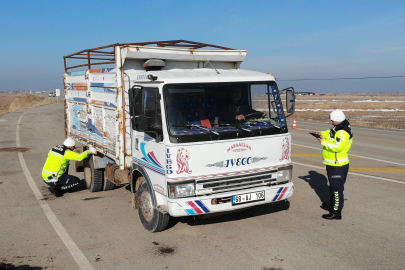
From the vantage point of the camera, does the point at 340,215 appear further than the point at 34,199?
No

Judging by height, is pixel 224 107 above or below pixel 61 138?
above

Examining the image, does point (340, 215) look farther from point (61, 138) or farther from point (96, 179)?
point (61, 138)

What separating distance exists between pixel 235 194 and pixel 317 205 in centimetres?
237

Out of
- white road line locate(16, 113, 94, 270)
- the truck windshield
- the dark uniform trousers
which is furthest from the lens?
the dark uniform trousers

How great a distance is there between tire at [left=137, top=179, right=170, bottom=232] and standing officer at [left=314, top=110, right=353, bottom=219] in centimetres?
264

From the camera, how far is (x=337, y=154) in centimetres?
594

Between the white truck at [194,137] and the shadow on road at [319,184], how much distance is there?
6.86ft

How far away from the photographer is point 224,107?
548 centimetres

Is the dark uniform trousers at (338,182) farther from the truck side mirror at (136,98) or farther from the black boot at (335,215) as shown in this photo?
the truck side mirror at (136,98)

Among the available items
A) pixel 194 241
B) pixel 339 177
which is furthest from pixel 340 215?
pixel 194 241

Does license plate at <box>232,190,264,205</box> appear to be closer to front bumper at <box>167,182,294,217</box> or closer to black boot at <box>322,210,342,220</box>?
front bumper at <box>167,182,294,217</box>

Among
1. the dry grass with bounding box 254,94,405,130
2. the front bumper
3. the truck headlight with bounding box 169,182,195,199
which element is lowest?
the dry grass with bounding box 254,94,405,130

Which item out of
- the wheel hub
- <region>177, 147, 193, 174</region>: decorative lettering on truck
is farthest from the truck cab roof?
the wheel hub

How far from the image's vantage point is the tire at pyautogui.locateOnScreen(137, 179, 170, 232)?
18.0 ft
